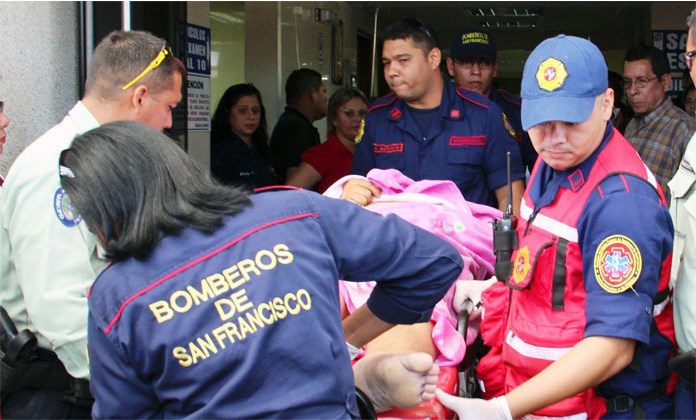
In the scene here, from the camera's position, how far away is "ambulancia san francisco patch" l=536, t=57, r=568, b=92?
6.50 feet

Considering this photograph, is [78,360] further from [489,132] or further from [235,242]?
[489,132]

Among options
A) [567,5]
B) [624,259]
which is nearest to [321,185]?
[624,259]

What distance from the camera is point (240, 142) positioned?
16.6ft

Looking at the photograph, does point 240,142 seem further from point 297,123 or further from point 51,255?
point 51,255

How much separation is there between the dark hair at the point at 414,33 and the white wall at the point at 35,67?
143 cm

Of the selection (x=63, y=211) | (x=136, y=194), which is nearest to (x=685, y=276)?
(x=136, y=194)

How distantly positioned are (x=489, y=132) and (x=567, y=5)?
5.76 meters

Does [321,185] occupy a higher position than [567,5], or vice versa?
[567,5]

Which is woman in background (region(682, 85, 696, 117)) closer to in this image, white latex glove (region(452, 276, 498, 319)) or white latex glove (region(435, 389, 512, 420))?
white latex glove (region(452, 276, 498, 319))

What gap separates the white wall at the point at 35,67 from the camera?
338cm

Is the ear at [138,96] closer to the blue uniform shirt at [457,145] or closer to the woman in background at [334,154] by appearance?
the blue uniform shirt at [457,145]

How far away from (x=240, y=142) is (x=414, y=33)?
1736mm

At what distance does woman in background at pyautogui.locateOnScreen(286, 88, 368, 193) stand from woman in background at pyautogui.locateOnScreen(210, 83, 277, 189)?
28cm

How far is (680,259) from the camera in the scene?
2184mm
